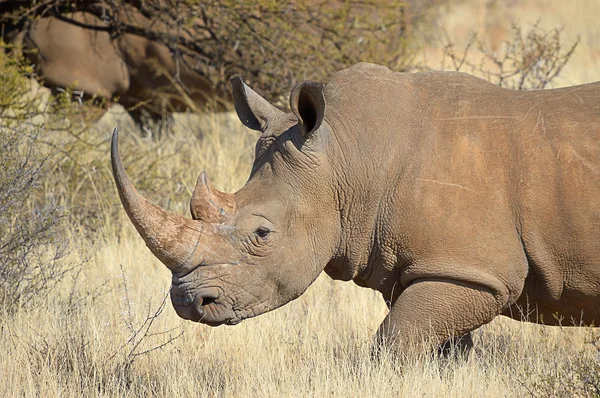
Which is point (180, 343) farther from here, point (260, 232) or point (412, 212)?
point (412, 212)

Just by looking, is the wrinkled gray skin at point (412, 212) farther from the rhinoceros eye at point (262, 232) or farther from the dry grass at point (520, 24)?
the dry grass at point (520, 24)

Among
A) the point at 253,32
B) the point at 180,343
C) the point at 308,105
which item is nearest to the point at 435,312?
the point at 308,105

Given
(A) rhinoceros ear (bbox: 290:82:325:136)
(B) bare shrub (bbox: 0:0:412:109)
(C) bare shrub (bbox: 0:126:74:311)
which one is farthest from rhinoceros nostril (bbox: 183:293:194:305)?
(B) bare shrub (bbox: 0:0:412:109)

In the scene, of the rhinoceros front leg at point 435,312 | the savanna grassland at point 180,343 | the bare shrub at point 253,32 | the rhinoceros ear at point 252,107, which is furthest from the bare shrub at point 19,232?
the bare shrub at point 253,32

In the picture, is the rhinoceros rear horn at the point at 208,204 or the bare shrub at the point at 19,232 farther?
the bare shrub at the point at 19,232

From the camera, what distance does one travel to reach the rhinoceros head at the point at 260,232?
4.58m

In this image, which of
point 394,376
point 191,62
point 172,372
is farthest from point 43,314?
point 191,62

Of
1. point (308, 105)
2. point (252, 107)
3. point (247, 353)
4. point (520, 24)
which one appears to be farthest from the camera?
point (520, 24)

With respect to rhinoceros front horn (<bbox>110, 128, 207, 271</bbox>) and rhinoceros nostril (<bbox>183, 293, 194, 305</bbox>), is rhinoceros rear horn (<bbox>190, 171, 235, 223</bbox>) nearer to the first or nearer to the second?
rhinoceros front horn (<bbox>110, 128, 207, 271</bbox>)

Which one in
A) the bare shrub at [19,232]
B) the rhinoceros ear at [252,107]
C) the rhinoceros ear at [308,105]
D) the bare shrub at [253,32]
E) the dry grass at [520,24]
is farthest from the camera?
the dry grass at [520,24]

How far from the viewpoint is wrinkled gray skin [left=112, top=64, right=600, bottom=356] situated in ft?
14.9

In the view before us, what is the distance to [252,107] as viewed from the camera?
5102 millimetres

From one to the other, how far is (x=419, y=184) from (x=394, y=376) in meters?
0.92

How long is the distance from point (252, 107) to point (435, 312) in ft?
4.71
